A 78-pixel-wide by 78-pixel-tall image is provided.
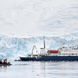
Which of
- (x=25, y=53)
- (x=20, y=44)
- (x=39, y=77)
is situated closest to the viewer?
(x=39, y=77)

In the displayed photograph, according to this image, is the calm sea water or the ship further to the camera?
the ship

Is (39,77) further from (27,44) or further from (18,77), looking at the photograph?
(27,44)

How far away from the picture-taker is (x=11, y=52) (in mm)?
129125

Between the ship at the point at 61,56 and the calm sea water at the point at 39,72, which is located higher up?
the ship at the point at 61,56

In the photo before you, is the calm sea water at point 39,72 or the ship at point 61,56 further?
the ship at point 61,56

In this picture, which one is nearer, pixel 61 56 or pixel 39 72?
pixel 39 72

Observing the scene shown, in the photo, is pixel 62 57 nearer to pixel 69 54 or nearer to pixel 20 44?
pixel 69 54

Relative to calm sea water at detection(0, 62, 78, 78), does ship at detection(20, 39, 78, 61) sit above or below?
above

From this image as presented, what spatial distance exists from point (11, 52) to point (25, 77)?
98.1 meters

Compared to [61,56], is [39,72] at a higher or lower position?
lower

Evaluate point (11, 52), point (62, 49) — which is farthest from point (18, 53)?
point (62, 49)

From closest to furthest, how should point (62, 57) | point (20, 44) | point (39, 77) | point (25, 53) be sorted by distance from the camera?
point (39, 77), point (62, 57), point (25, 53), point (20, 44)

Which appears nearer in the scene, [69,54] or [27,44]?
[69,54]

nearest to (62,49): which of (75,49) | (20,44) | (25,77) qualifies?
(75,49)
